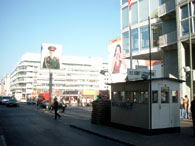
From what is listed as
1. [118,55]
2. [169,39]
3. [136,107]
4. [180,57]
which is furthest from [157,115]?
[118,55]

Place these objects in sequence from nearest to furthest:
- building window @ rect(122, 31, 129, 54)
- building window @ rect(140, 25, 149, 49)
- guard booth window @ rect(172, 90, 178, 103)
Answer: guard booth window @ rect(172, 90, 178, 103), building window @ rect(140, 25, 149, 49), building window @ rect(122, 31, 129, 54)

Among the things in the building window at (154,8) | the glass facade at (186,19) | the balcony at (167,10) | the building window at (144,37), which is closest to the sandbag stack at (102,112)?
the glass facade at (186,19)

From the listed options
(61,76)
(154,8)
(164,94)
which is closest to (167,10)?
(154,8)

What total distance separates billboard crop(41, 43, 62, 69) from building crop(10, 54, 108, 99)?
8947cm

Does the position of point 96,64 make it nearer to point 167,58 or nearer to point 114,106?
point 167,58

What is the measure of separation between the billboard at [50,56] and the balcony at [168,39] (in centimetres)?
1979

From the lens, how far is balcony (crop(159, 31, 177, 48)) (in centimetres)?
2606

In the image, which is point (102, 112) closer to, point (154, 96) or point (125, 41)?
point (154, 96)

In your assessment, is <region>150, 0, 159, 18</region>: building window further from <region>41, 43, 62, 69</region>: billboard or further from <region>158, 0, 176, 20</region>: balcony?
<region>41, 43, 62, 69</region>: billboard

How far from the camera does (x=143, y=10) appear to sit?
31.9m

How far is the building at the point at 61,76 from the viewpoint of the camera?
433 feet

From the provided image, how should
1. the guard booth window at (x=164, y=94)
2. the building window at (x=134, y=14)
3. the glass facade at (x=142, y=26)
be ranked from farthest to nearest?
the building window at (x=134, y=14)
the glass facade at (x=142, y=26)
the guard booth window at (x=164, y=94)

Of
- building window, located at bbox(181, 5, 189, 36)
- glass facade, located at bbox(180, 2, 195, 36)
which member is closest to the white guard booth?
glass facade, located at bbox(180, 2, 195, 36)

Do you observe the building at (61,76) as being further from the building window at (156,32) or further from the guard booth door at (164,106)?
the guard booth door at (164,106)
